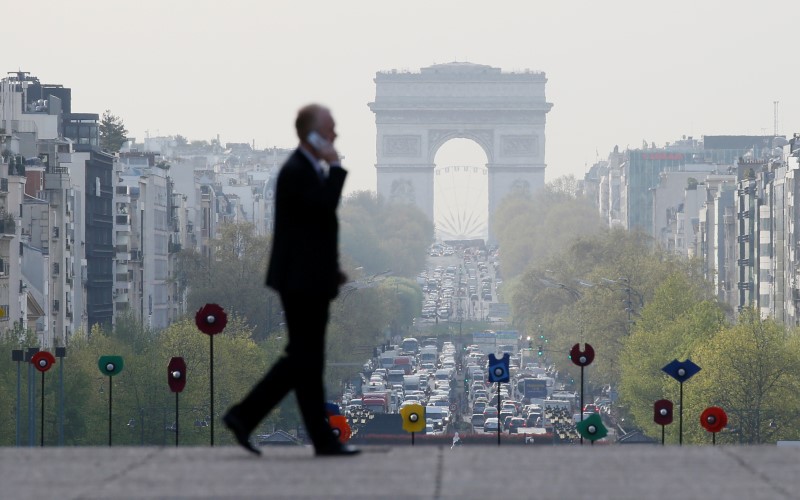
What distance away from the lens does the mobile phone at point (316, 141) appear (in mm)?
12852

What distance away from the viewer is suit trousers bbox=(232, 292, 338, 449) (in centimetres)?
1292

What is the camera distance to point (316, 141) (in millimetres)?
12859

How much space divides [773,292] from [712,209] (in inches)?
1147

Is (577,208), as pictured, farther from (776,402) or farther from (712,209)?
(776,402)

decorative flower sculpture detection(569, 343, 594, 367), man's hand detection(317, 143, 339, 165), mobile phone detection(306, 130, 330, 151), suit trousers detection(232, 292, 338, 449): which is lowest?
decorative flower sculpture detection(569, 343, 594, 367)

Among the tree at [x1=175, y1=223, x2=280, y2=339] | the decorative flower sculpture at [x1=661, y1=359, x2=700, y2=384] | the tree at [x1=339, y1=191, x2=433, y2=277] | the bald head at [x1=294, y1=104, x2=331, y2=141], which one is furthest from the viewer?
the tree at [x1=339, y1=191, x2=433, y2=277]

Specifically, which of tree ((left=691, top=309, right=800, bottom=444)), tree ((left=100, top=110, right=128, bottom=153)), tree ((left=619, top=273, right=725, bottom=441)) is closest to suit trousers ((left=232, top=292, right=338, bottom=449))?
tree ((left=691, top=309, right=800, bottom=444))

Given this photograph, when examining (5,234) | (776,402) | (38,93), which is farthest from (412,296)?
(776,402)

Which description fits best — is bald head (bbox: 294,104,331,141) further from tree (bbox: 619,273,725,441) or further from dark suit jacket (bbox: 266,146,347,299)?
tree (bbox: 619,273,725,441)

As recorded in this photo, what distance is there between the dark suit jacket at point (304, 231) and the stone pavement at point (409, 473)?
98 cm

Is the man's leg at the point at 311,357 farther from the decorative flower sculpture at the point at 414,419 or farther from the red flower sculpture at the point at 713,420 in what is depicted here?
the red flower sculpture at the point at 713,420

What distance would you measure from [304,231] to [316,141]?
0.50 meters

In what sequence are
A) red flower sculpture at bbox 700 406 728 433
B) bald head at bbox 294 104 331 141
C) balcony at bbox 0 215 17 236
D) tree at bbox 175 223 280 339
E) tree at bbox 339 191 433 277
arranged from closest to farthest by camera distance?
bald head at bbox 294 104 331 141 < red flower sculpture at bbox 700 406 728 433 < balcony at bbox 0 215 17 236 < tree at bbox 175 223 280 339 < tree at bbox 339 191 433 277

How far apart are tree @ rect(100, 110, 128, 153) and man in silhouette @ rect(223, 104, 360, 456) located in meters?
109
